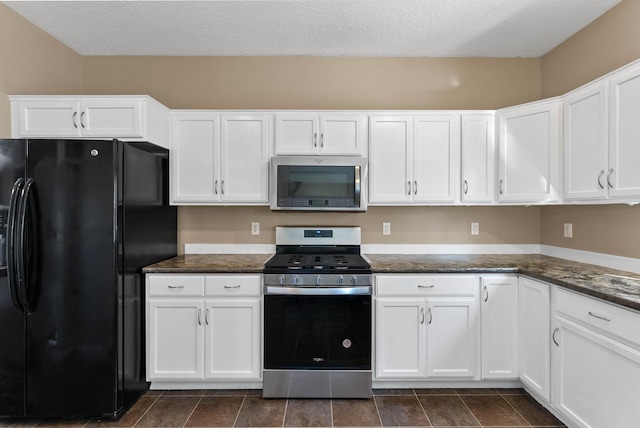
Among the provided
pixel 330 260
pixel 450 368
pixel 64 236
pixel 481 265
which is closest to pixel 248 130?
pixel 330 260

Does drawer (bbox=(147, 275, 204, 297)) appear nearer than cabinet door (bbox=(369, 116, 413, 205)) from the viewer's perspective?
Yes

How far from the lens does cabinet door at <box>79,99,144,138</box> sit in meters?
2.50

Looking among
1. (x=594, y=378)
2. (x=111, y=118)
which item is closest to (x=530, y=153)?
(x=594, y=378)

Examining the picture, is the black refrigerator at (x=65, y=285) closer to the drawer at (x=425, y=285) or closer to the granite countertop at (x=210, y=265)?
the granite countertop at (x=210, y=265)

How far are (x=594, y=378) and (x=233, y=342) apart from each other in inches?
87.2

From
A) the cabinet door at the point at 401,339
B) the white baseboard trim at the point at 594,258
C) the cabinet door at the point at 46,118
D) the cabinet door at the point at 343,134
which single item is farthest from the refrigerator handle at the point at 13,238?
the white baseboard trim at the point at 594,258

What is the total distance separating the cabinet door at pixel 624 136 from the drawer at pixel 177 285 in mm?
2752

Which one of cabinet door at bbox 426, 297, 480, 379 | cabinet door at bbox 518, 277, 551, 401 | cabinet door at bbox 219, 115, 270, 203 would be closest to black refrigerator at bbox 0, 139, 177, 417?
Result: cabinet door at bbox 219, 115, 270, 203

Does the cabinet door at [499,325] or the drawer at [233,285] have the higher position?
the drawer at [233,285]

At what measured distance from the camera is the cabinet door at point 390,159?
2.82 metres

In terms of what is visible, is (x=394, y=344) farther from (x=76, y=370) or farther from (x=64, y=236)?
(x=64, y=236)

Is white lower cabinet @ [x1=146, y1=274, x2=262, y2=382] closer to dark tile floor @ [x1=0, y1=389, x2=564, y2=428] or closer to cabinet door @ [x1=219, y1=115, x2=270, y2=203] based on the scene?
dark tile floor @ [x1=0, y1=389, x2=564, y2=428]

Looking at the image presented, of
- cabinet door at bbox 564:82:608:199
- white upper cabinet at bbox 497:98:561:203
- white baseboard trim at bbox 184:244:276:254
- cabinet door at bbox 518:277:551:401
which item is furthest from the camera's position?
white baseboard trim at bbox 184:244:276:254

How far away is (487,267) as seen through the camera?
8.05ft
